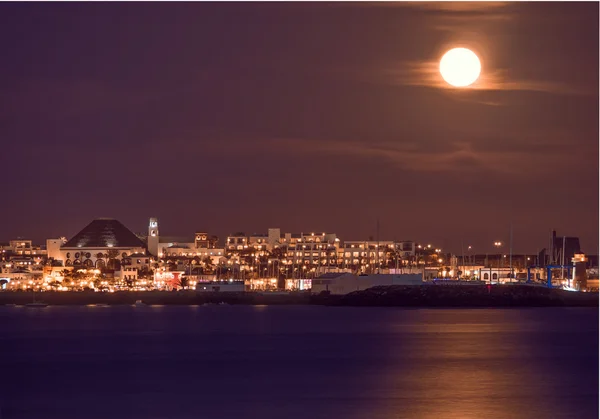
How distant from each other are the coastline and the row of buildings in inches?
536

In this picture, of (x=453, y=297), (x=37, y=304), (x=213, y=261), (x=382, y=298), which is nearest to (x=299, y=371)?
(x=382, y=298)

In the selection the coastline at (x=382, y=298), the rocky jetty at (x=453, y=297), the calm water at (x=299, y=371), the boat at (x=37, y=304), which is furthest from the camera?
the boat at (x=37, y=304)

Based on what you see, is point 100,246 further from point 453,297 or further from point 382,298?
point 453,297

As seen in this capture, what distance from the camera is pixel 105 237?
559 feet

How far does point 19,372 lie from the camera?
1734 inches

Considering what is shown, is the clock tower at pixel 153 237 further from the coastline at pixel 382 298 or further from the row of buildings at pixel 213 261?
the coastline at pixel 382 298

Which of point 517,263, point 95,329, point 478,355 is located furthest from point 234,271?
point 478,355

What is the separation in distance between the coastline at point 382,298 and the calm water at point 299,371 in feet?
105

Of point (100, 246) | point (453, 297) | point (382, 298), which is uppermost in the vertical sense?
point (100, 246)

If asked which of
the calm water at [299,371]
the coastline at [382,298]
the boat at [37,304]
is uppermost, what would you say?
the coastline at [382,298]

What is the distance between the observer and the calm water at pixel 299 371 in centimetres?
3391

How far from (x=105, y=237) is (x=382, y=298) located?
7233 centimetres

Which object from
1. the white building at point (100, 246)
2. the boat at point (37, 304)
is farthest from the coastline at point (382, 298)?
the white building at point (100, 246)

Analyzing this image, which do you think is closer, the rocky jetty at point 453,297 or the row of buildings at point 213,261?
the rocky jetty at point 453,297
